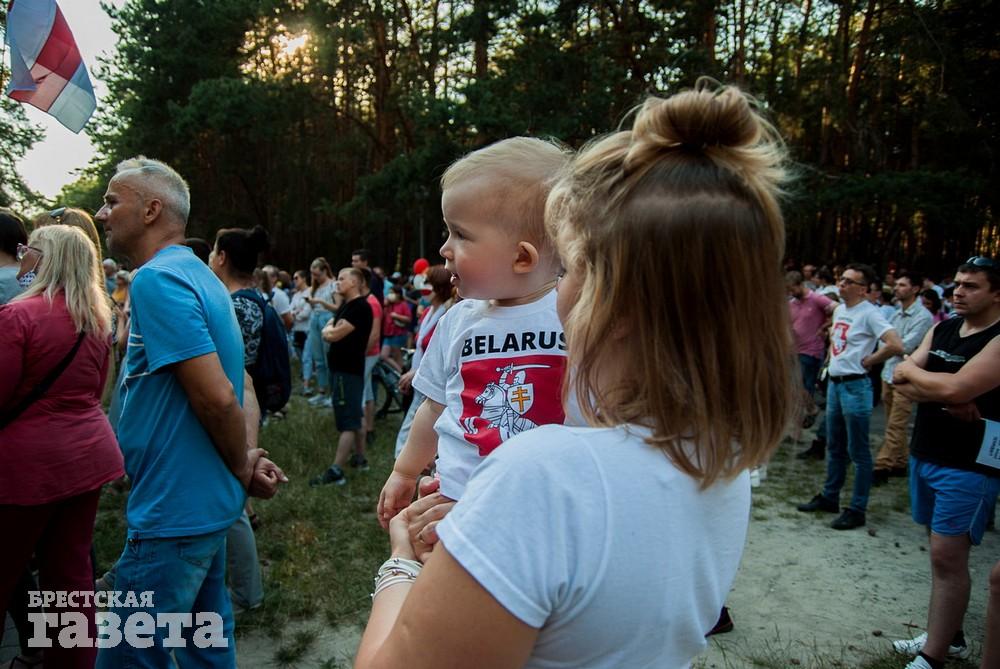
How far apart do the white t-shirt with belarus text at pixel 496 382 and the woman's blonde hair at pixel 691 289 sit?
0.60 m

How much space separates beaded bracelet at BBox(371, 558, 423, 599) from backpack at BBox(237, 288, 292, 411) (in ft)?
10.9

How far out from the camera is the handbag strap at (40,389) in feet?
8.18

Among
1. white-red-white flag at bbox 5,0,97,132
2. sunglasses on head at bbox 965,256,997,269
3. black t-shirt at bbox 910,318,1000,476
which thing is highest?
white-red-white flag at bbox 5,0,97,132

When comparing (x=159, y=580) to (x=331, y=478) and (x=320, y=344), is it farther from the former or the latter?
(x=320, y=344)

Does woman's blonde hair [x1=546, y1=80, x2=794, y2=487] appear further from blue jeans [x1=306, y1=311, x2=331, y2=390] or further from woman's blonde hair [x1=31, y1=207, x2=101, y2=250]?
blue jeans [x1=306, y1=311, x2=331, y2=390]

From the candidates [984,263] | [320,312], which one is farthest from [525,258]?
[320,312]

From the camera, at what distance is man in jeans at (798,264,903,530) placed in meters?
5.37

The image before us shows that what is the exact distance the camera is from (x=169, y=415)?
2117mm

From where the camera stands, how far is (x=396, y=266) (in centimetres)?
2756

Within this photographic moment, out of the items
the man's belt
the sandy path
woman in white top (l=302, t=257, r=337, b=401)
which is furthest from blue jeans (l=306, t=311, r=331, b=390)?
the man's belt

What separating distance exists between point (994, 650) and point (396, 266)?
1025 inches

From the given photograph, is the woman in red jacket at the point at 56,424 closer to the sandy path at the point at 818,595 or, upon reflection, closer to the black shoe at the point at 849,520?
the sandy path at the point at 818,595

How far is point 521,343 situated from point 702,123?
2.58 feet

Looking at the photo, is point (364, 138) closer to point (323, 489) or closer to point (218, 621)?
point (323, 489)
